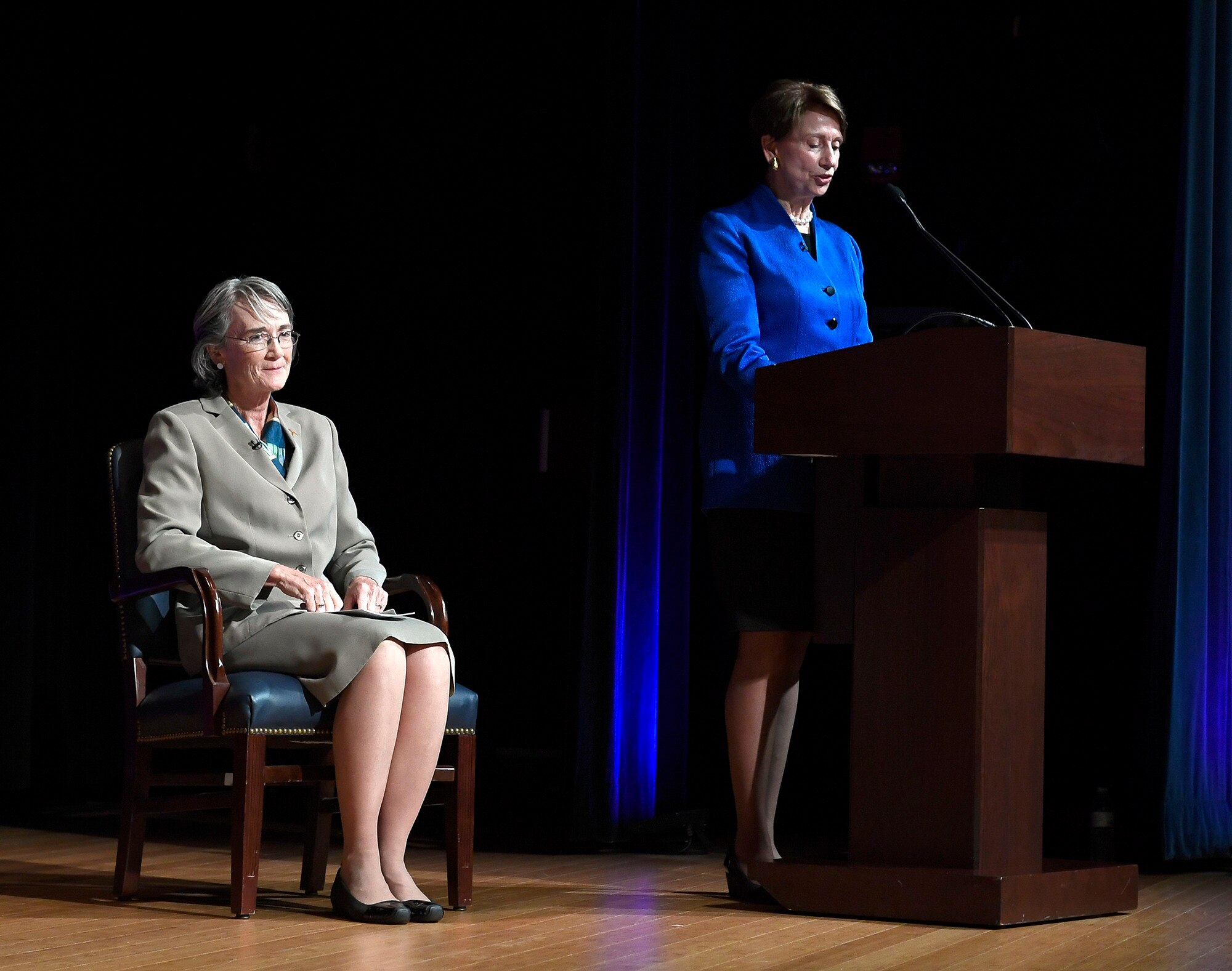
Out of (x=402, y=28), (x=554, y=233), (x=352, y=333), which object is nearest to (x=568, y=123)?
(x=554, y=233)

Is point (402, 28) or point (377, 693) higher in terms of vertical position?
point (402, 28)

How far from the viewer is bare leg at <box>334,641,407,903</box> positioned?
2.55 m

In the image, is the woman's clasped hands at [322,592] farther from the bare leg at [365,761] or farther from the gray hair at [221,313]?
the gray hair at [221,313]

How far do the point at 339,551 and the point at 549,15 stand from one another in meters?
3.02

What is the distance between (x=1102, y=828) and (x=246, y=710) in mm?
2152

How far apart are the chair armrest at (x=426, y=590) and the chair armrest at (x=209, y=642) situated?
0.39 meters

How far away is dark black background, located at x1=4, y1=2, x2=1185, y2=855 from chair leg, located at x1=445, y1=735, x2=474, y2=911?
1118 mm

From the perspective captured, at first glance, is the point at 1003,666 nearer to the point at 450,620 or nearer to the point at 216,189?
the point at 450,620

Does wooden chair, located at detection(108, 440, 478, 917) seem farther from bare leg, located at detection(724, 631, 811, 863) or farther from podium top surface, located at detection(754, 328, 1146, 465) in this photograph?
→ podium top surface, located at detection(754, 328, 1146, 465)

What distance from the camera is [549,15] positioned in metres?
5.41

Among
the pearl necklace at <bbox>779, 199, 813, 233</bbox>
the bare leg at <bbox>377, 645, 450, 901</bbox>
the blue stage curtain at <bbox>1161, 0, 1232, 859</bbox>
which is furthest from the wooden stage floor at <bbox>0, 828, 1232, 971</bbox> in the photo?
the pearl necklace at <bbox>779, 199, 813, 233</bbox>

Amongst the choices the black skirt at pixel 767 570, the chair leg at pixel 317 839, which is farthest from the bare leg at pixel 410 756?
the black skirt at pixel 767 570

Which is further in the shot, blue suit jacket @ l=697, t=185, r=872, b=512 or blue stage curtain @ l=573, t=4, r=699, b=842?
blue stage curtain @ l=573, t=4, r=699, b=842

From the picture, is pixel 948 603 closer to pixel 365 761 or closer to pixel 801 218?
pixel 801 218
